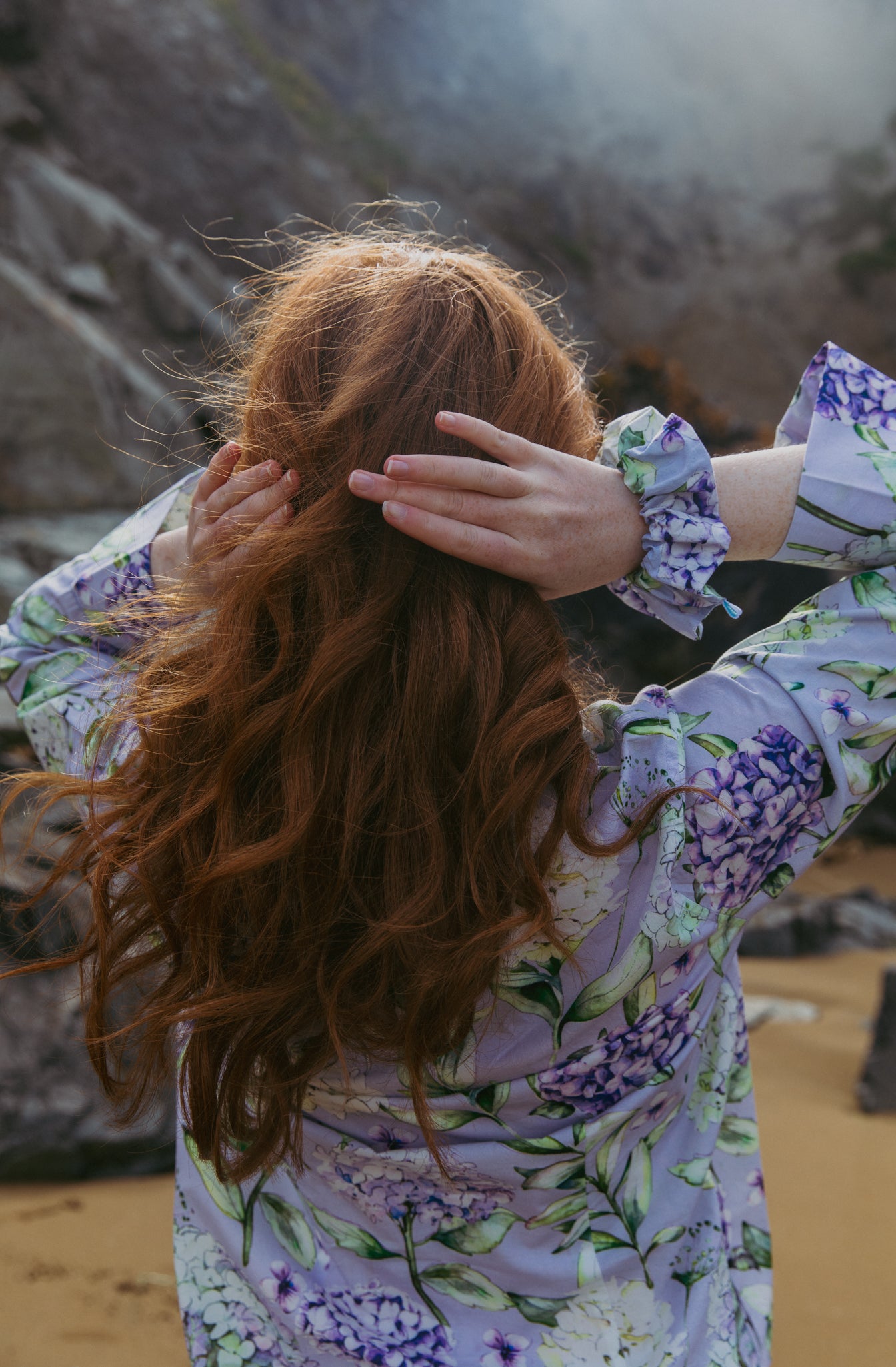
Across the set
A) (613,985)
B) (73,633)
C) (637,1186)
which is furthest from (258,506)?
(637,1186)

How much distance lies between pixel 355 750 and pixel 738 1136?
675mm

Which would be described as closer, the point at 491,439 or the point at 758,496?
the point at 491,439

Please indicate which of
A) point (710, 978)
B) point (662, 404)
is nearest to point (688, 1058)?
point (710, 978)

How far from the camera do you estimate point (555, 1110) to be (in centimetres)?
88

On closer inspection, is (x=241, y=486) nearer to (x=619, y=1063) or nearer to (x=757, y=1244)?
(x=619, y=1063)

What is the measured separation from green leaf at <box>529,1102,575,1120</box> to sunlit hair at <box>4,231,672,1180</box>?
0.36 ft

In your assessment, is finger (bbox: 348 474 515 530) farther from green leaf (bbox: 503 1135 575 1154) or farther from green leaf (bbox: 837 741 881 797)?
green leaf (bbox: 503 1135 575 1154)

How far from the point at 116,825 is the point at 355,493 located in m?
0.40

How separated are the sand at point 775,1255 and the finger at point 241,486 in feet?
5.12

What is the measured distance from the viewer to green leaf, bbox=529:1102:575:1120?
2.88 feet

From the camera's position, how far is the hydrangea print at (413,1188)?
894 millimetres

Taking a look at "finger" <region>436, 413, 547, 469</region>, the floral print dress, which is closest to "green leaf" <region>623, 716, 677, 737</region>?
the floral print dress

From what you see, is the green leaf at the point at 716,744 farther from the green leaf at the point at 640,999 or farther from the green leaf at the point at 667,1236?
the green leaf at the point at 667,1236

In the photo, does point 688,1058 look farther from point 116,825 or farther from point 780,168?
point 780,168
